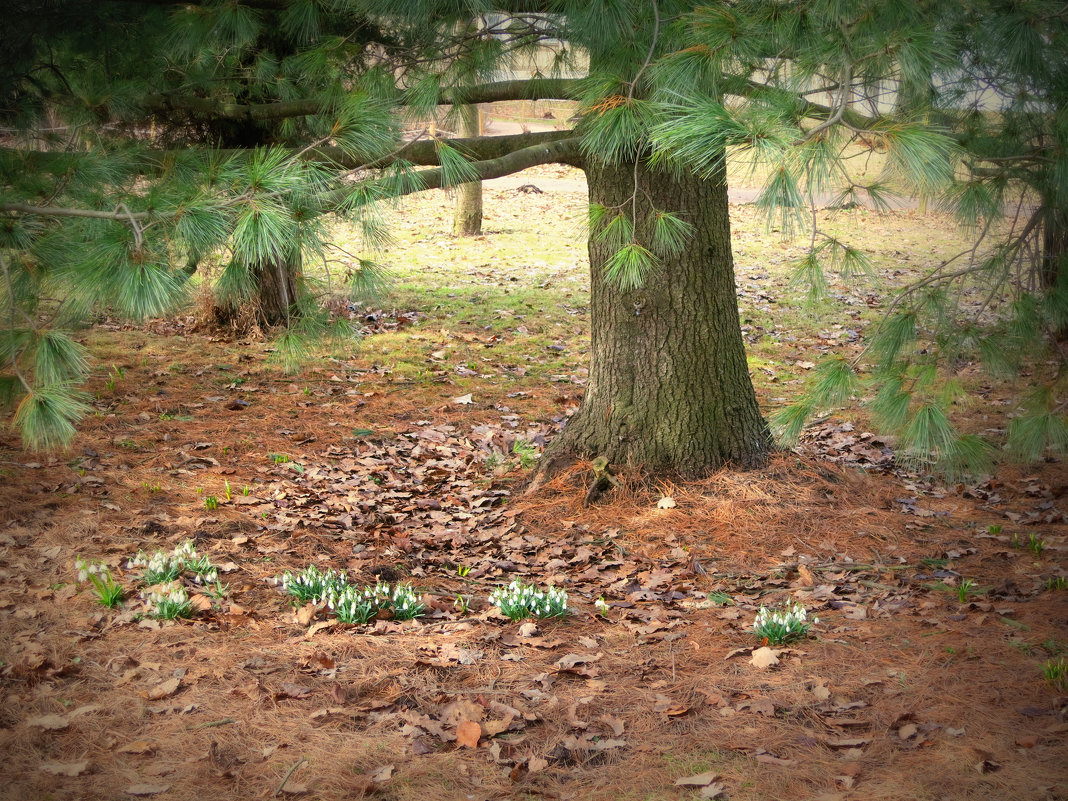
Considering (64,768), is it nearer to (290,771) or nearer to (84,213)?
(290,771)

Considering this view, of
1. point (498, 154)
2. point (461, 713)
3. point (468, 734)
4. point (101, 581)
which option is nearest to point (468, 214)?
point (498, 154)

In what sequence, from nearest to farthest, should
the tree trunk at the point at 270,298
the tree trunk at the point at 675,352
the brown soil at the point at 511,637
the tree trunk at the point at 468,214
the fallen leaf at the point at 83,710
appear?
the brown soil at the point at 511,637 → the fallen leaf at the point at 83,710 → the tree trunk at the point at 675,352 → the tree trunk at the point at 270,298 → the tree trunk at the point at 468,214

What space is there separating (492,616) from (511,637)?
0.22 meters

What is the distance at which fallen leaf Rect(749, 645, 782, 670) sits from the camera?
11.5ft

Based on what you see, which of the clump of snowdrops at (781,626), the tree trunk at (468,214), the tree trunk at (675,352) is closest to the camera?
the clump of snowdrops at (781,626)

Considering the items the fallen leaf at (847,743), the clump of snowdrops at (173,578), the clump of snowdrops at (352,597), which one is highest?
the clump of snowdrops at (173,578)

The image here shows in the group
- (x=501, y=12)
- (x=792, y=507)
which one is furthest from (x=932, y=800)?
(x=501, y=12)

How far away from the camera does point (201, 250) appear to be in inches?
136

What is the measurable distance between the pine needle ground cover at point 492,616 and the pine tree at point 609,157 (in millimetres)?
738

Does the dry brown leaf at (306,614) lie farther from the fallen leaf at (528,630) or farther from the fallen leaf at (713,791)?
the fallen leaf at (713,791)

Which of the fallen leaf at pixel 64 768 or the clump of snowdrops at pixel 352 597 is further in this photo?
the clump of snowdrops at pixel 352 597

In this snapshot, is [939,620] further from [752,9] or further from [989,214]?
[752,9]

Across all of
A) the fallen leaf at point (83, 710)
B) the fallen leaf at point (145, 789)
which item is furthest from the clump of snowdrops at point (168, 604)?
the fallen leaf at point (145, 789)

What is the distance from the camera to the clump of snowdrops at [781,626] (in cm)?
366
